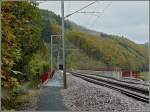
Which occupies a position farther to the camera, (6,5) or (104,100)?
(104,100)

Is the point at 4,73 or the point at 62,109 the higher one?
the point at 4,73

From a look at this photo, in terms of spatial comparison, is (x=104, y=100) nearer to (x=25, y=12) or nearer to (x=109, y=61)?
(x=25, y=12)

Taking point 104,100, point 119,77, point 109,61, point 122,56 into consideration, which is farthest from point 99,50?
point 104,100

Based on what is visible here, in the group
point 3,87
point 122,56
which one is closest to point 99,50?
point 122,56

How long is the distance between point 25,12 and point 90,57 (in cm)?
15108

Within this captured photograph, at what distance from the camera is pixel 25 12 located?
76.3 ft

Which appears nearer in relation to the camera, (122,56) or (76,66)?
(122,56)

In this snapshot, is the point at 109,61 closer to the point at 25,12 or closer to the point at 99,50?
the point at 99,50

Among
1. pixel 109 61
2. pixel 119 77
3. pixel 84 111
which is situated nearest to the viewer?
pixel 84 111

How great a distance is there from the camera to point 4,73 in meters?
12.0

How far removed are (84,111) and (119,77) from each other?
41315 millimetres

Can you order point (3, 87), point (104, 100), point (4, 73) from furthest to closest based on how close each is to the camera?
point (104, 100)
point (3, 87)
point (4, 73)

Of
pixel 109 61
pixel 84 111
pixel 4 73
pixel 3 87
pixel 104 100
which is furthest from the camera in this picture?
pixel 109 61

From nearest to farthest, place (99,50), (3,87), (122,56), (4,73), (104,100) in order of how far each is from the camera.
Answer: (4,73) → (3,87) → (104,100) → (122,56) → (99,50)
